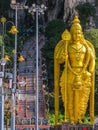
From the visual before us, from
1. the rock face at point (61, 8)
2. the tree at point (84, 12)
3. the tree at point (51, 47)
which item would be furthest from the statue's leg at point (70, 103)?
the rock face at point (61, 8)

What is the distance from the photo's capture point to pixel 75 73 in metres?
23.5

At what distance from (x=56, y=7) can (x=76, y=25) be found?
72.8 ft

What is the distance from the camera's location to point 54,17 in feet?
150

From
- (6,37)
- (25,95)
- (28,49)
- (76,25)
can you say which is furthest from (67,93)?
(28,49)

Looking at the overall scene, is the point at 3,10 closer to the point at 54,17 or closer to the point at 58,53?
the point at 54,17

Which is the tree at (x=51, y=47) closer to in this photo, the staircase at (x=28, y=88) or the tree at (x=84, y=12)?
the staircase at (x=28, y=88)

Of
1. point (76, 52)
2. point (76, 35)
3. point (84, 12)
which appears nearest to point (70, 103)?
point (76, 52)

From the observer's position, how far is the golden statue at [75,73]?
924 inches

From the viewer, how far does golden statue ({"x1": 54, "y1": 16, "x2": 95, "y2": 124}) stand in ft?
77.0

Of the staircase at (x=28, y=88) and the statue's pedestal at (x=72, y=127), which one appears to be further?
the staircase at (x=28, y=88)

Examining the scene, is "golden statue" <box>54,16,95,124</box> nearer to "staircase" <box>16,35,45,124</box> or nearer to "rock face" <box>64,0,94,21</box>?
"staircase" <box>16,35,45,124</box>

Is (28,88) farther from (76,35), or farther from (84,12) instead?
(76,35)

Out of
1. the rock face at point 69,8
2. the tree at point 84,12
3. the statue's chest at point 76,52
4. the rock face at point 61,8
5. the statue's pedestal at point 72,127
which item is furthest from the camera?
the rock face at point 61,8

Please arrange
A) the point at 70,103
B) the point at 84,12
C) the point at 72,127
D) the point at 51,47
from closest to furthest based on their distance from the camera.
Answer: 1. the point at 72,127
2. the point at 70,103
3. the point at 51,47
4. the point at 84,12
